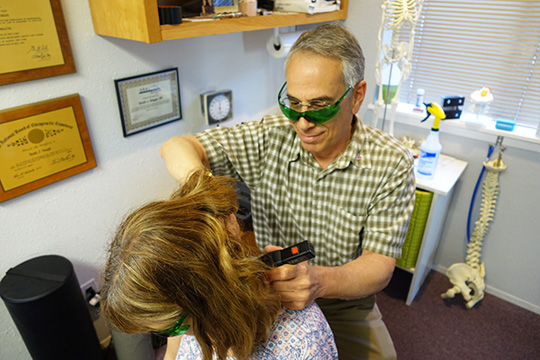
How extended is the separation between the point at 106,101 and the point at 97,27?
0.28m

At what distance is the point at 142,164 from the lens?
173 centimetres

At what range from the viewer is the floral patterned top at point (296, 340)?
86 centimetres

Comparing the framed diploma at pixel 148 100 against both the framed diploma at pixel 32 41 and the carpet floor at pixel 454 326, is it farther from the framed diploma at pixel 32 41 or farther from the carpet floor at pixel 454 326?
the carpet floor at pixel 454 326

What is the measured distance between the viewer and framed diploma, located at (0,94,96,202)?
126 centimetres

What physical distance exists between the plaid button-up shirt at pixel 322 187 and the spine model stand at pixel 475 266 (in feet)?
3.48

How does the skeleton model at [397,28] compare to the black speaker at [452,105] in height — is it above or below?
above

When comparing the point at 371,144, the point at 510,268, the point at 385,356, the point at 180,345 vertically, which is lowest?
the point at 510,268

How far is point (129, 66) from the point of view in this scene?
1534 mm

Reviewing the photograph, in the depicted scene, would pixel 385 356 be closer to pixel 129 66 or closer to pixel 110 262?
pixel 110 262

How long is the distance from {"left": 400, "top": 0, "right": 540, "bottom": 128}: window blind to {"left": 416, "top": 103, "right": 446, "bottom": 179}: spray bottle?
31 centimetres

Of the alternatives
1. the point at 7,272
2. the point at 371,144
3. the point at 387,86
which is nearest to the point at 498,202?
the point at 387,86

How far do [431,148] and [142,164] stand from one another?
4.72 ft

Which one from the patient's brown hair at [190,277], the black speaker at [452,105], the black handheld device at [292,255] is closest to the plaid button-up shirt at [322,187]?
the black handheld device at [292,255]

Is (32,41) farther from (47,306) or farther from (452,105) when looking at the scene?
(452,105)
